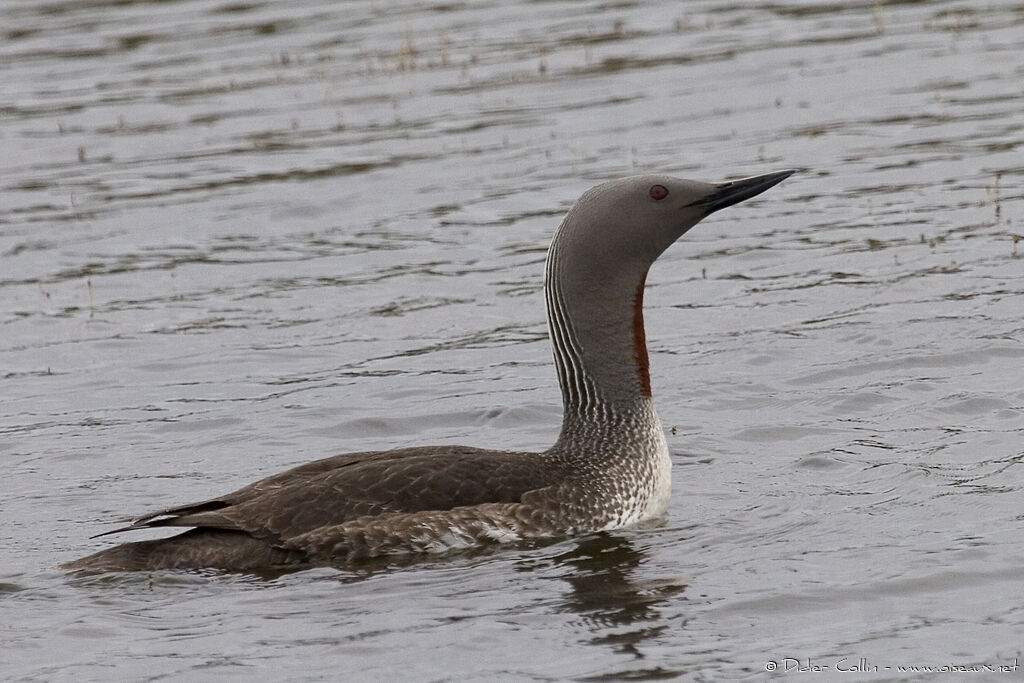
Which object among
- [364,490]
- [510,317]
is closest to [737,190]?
[364,490]

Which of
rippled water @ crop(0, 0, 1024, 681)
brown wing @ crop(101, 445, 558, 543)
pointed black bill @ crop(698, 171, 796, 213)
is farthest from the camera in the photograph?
pointed black bill @ crop(698, 171, 796, 213)

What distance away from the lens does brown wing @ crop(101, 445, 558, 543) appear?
769 cm

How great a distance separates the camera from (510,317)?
40.7 feet

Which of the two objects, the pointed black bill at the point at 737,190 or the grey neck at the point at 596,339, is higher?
the pointed black bill at the point at 737,190

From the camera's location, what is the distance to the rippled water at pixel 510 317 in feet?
23.5

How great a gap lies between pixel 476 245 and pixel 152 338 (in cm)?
287

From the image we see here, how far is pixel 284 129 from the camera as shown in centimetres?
1816

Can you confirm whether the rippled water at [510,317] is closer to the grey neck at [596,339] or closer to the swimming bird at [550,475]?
the swimming bird at [550,475]

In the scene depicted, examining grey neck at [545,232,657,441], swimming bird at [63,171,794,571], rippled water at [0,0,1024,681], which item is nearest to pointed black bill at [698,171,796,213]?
swimming bird at [63,171,794,571]

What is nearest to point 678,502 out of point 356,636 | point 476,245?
point 356,636

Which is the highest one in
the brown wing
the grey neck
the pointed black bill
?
the pointed black bill

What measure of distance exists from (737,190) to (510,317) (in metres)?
4.13

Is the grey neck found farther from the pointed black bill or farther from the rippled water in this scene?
the rippled water

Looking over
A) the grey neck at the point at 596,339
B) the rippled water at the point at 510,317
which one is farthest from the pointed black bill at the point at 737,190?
the rippled water at the point at 510,317
